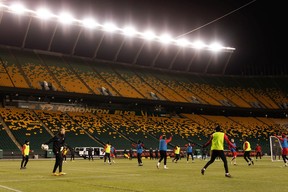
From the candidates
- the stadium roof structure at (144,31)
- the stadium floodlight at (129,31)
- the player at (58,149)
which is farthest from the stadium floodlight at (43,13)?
the player at (58,149)

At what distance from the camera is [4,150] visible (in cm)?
4416

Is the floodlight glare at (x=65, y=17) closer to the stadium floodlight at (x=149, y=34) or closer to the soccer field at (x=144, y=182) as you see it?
the stadium floodlight at (x=149, y=34)

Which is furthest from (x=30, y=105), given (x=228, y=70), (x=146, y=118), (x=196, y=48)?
(x=228, y=70)

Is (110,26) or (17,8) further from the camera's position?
(110,26)

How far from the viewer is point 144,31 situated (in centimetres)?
6806

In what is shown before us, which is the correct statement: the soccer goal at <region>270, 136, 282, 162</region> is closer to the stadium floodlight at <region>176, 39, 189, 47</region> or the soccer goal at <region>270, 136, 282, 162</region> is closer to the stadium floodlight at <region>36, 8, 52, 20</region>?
the stadium floodlight at <region>176, 39, 189, 47</region>

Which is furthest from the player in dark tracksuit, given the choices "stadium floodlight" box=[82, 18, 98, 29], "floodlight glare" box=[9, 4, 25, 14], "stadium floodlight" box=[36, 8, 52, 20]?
"stadium floodlight" box=[82, 18, 98, 29]

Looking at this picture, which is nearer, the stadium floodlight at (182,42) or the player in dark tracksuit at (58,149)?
the player in dark tracksuit at (58,149)

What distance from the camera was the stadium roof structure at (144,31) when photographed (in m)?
57.2

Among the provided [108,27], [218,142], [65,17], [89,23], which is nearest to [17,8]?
[65,17]

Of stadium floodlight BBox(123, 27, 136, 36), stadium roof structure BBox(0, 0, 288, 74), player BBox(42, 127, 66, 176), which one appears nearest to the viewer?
player BBox(42, 127, 66, 176)

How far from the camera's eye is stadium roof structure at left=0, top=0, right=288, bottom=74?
5719 centimetres

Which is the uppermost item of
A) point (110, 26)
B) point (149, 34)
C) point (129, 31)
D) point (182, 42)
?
point (110, 26)

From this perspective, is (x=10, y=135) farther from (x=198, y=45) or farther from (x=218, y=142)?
(x=198, y=45)
